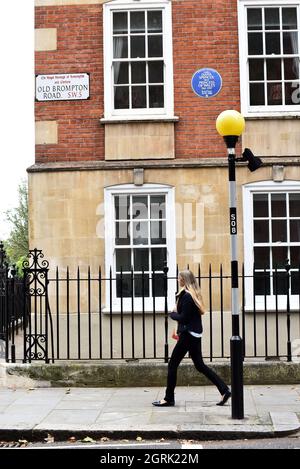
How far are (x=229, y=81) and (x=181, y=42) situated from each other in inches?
43.9

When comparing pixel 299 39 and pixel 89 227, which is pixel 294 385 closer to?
pixel 89 227

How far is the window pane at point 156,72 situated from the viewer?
13.5 meters

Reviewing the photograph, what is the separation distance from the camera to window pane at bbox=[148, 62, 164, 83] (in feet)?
44.4

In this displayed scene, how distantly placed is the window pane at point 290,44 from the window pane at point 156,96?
92.2 inches

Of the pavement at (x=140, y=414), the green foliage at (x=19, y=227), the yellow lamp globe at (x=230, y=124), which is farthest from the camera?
the green foliage at (x=19, y=227)

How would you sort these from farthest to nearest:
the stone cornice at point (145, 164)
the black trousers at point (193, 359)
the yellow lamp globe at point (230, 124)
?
the stone cornice at point (145, 164) < the black trousers at point (193, 359) < the yellow lamp globe at point (230, 124)

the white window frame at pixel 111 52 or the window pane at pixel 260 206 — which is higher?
the white window frame at pixel 111 52

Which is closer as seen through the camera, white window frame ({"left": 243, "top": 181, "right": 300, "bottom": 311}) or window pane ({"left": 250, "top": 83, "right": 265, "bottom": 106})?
white window frame ({"left": 243, "top": 181, "right": 300, "bottom": 311})

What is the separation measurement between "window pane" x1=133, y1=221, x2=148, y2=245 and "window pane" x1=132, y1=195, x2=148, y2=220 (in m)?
0.11

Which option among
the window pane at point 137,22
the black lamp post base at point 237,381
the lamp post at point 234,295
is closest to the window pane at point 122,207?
the window pane at point 137,22

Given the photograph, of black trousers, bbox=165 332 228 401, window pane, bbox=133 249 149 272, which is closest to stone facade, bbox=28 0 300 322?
window pane, bbox=133 249 149 272

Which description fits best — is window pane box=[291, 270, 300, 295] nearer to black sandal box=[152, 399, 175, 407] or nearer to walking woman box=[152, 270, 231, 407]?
walking woman box=[152, 270, 231, 407]

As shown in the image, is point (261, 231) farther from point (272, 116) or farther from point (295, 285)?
point (272, 116)

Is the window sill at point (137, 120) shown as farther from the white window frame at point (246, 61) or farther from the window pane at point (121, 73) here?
the white window frame at point (246, 61)
